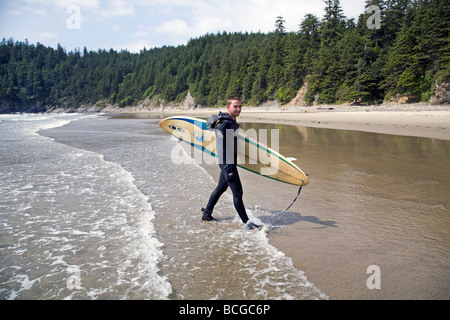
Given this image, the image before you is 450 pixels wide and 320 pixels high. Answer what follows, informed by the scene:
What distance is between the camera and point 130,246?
12.0 ft

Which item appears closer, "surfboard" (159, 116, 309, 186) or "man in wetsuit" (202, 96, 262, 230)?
"man in wetsuit" (202, 96, 262, 230)

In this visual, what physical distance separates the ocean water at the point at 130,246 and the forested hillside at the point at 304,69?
110 feet

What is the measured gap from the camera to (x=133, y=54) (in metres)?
188

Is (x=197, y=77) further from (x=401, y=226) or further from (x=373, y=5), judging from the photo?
(x=401, y=226)

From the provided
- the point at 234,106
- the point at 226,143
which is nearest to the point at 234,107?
the point at 234,106

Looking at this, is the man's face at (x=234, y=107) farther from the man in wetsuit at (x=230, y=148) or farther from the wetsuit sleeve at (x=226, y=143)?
the wetsuit sleeve at (x=226, y=143)

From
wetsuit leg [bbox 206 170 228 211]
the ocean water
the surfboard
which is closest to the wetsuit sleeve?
wetsuit leg [bbox 206 170 228 211]

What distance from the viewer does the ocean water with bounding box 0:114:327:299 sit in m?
2.77

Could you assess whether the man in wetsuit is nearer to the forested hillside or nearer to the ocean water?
the ocean water

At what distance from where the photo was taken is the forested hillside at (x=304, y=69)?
111ft

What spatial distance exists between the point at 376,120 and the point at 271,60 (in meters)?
46.5

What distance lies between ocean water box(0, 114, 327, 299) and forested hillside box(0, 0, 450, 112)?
3367cm

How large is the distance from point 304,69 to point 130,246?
56.6 metres
